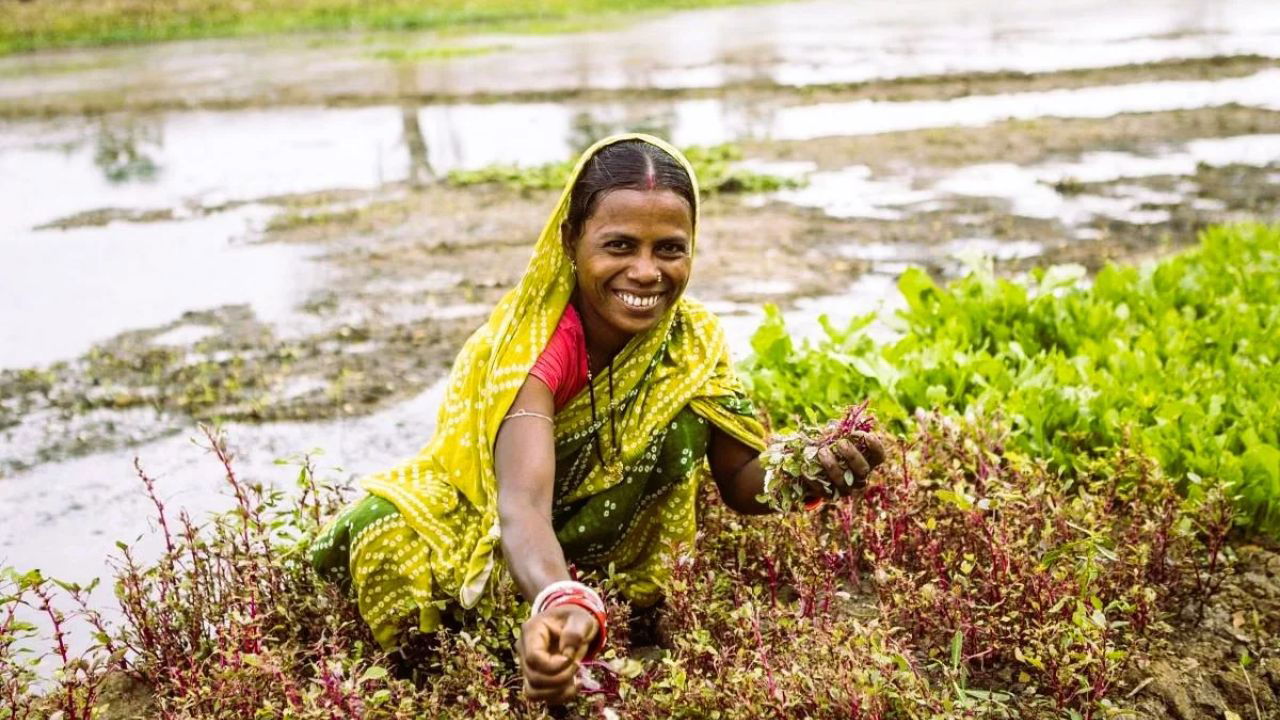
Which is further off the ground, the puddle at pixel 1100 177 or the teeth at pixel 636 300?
the teeth at pixel 636 300

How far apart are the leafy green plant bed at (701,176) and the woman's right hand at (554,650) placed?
662cm

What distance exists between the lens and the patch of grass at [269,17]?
23609 mm

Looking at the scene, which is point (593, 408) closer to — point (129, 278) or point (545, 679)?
point (545, 679)

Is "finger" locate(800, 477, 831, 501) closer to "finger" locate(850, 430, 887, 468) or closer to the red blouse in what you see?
"finger" locate(850, 430, 887, 468)

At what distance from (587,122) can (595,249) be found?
9.32 metres

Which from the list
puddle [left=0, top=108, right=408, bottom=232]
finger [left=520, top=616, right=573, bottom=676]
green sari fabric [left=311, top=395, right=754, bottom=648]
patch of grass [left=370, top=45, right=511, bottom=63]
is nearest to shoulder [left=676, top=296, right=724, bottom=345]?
green sari fabric [left=311, top=395, right=754, bottom=648]

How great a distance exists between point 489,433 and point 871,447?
93 cm

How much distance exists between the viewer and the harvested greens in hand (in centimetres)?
275

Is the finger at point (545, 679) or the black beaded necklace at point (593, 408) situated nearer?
the finger at point (545, 679)

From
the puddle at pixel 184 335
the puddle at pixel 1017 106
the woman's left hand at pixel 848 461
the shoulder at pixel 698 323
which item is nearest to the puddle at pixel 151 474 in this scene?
the puddle at pixel 184 335

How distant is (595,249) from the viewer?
2.82 metres

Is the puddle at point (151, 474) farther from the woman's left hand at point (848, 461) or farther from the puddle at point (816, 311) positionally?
the woman's left hand at point (848, 461)

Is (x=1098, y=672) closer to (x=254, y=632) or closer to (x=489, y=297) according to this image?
(x=254, y=632)

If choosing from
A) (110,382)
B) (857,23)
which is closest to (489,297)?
(110,382)
